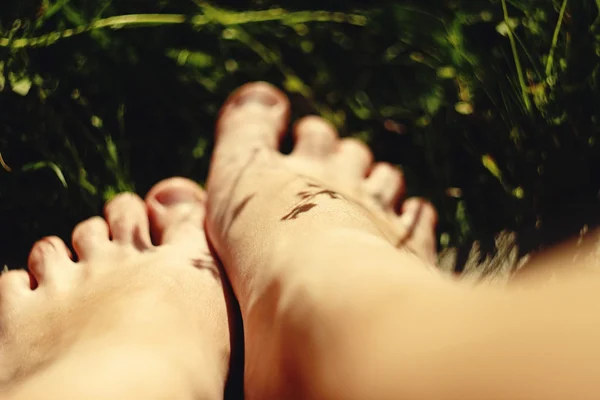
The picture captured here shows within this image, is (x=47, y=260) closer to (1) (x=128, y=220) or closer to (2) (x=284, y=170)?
(1) (x=128, y=220)

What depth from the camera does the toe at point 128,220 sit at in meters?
1.35

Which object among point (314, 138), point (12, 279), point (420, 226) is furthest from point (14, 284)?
point (420, 226)

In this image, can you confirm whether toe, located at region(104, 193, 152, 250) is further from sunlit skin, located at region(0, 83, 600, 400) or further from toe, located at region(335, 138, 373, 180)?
toe, located at region(335, 138, 373, 180)

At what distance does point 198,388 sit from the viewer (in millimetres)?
1046

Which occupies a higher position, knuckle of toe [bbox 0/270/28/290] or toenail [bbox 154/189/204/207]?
toenail [bbox 154/189/204/207]

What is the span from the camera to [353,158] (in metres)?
1.47

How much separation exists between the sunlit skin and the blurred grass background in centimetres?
6

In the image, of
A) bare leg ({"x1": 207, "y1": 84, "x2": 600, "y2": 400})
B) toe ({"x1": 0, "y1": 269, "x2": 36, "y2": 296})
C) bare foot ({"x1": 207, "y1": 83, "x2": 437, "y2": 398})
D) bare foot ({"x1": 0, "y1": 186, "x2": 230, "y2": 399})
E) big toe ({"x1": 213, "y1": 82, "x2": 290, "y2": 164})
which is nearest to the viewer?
bare leg ({"x1": 207, "y1": 84, "x2": 600, "y2": 400})

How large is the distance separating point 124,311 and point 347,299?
435 millimetres

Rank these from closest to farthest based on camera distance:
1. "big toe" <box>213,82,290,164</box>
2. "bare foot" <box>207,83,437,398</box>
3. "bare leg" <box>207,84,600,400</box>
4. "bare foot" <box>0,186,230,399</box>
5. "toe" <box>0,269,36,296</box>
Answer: "bare leg" <box>207,84,600,400</box>, "bare foot" <box>0,186,230,399</box>, "bare foot" <box>207,83,437,398</box>, "toe" <box>0,269,36,296</box>, "big toe" <box>213,82,290,164</box>

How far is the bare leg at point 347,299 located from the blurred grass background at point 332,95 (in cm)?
8

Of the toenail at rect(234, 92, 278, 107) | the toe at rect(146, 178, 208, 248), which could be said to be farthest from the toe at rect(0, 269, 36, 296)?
the toenail at rect(234, 92, 278, 107)

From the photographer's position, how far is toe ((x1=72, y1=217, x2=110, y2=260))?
1.34 m

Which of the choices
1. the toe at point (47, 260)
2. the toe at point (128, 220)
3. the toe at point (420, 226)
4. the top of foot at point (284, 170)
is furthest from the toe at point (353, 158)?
the toe at point (47, 260)
